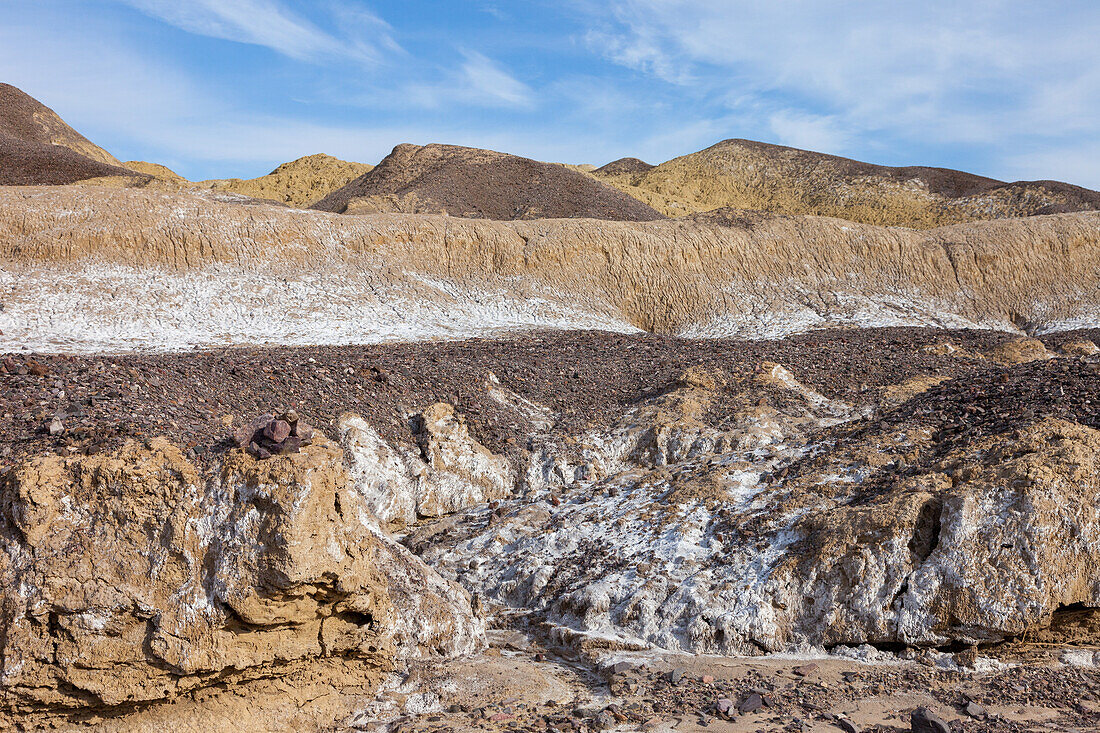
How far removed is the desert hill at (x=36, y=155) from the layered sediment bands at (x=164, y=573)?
41817 millimetres

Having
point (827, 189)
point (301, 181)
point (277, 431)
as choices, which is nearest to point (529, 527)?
point (277, 431)

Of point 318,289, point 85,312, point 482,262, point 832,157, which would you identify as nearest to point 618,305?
point 482,262

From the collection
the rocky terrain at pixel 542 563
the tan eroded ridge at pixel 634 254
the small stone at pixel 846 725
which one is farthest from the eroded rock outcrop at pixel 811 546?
the tan eroded ridge at pixel 634 254

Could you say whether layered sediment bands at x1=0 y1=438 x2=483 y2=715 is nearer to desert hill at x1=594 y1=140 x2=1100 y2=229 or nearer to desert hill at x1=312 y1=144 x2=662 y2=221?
desert hill at x1=312 y1=144 x2=662 y2=221

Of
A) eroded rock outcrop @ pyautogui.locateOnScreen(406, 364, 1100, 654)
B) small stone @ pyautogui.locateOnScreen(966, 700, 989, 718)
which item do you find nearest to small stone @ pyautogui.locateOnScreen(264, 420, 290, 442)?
eroded rock outcrop @ pyautogui.locateOnScreen(406, 364, 1100, 654)

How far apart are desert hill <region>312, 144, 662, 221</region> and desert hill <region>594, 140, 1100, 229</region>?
1204cm

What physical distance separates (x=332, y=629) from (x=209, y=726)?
101 cm

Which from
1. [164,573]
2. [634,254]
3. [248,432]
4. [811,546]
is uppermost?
[634,254]

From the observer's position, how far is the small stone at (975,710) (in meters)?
5.02

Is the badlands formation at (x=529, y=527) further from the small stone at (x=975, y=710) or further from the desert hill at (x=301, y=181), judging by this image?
the desert hill at (x=301, y=181)

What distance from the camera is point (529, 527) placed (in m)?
8.80

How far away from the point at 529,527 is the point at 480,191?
32014mm

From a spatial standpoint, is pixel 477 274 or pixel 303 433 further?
→ pixel 477 274

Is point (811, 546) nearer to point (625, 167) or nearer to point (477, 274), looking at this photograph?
point (477, 274)
